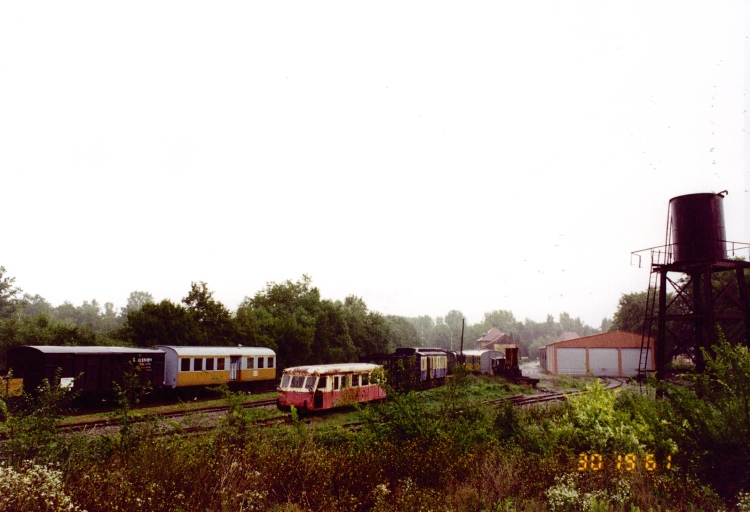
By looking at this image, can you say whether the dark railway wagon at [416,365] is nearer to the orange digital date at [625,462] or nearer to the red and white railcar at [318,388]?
the red and white railcar at [318,388]

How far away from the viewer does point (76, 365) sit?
18406mm

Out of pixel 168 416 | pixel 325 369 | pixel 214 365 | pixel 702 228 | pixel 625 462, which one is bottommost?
pixel 168 416

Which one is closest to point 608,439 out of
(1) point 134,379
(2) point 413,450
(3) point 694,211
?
(2) point 413,450

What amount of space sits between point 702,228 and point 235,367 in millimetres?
25076

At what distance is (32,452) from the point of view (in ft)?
22.1

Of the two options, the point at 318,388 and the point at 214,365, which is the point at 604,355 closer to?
the point at 318,388

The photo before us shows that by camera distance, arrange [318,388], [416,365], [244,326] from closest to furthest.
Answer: [318,388] < [416,365] < [244,326]

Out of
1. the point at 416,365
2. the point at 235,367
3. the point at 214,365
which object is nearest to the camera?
the point at 214,365

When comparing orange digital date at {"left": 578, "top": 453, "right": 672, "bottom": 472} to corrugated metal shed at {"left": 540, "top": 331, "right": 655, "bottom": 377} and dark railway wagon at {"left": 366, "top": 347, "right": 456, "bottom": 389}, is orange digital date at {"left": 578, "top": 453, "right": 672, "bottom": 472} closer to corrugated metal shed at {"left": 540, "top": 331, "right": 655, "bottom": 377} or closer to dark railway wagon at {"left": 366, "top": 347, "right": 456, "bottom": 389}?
dark railway wagon at {"left": 366, "top": 347, "right": 456, "bottom": 389}

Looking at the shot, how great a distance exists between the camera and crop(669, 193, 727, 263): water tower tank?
2045 cm

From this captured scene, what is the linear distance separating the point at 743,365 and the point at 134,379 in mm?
9854

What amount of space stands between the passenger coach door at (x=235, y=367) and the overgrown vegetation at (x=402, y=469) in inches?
671

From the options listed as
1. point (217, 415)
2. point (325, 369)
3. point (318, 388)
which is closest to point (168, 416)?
point (217, 415)

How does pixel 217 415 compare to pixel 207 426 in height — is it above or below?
below
